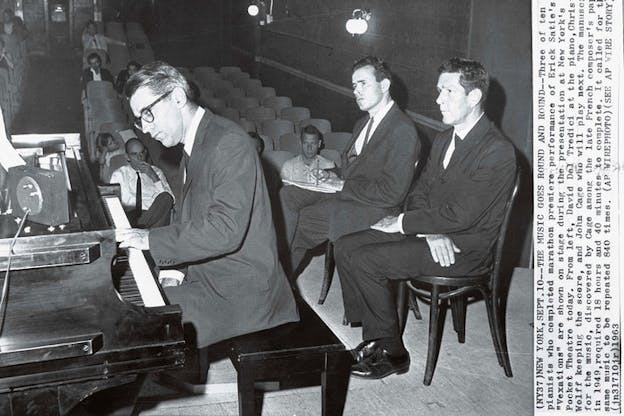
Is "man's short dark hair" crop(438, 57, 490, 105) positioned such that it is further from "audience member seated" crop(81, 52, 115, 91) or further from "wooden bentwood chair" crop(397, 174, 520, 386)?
"audience member seated" crop(81, 52, 115, 91)

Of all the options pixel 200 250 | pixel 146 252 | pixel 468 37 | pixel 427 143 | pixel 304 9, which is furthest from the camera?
pixel 304 9

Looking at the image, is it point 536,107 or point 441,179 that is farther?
point 441,179

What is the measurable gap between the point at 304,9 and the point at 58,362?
671 cm

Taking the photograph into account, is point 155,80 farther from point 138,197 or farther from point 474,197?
point 138,197

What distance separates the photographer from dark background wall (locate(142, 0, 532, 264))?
12.6 feet

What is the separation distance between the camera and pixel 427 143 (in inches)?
197

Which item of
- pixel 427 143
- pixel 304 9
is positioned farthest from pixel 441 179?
pixel 304 9

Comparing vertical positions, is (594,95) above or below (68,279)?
above

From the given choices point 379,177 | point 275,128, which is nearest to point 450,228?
point 379,177

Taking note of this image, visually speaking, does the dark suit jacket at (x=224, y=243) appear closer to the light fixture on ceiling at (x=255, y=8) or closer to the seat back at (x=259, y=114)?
the seat back at (x=259, y=114)

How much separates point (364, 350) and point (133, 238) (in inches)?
51.0

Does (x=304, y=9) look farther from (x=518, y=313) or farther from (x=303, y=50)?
(x=518, y=313)

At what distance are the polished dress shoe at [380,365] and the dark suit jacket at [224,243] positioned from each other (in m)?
0.67

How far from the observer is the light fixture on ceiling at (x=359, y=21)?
585cm
